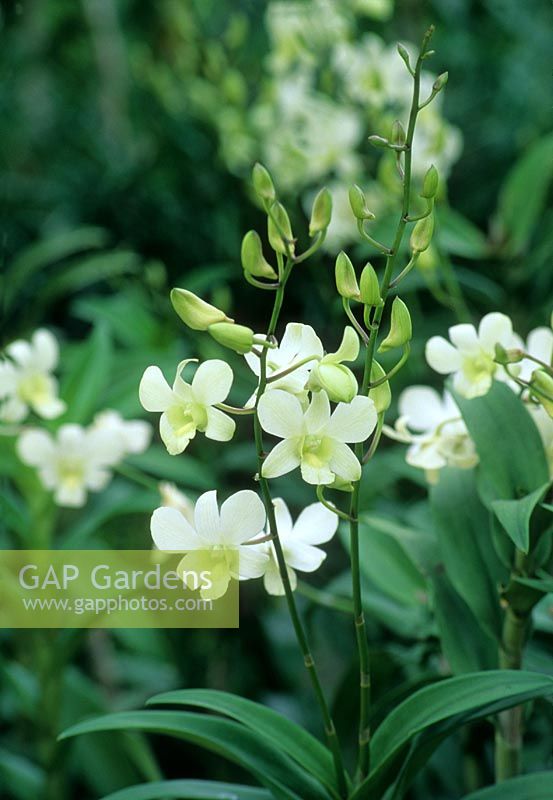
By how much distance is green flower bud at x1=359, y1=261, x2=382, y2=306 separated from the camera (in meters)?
0.36

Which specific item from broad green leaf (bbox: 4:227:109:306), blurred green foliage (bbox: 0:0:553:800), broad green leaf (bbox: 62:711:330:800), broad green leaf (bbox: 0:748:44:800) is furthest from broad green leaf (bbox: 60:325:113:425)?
broad green leaf (bbox: 62:711:330:800)

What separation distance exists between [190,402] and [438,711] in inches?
7.3

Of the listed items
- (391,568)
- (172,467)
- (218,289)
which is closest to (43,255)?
(218,289)

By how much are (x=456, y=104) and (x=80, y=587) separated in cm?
94

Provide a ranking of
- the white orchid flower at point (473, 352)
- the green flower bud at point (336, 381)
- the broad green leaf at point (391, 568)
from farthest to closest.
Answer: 1. the broad green leaf at point (391, 568)
2. the white orchid flower at point (473, 352)
3. the green flower bud at point (336, 381)

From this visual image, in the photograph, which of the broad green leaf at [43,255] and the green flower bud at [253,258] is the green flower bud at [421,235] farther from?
the broad green leaf at [43,255]

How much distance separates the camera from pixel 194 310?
0.37m

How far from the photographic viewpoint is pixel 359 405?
1.18ft

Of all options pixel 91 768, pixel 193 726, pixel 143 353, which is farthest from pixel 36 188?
pixel 193 726

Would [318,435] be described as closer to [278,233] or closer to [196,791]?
[278,233]

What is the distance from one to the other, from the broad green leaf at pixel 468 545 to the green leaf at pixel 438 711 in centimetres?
7

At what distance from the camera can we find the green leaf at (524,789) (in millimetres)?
421

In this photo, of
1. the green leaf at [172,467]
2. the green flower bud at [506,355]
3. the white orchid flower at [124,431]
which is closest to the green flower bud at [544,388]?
the green flower bud at [506,355]

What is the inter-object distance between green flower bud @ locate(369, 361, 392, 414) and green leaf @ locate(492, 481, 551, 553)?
0.28ft
